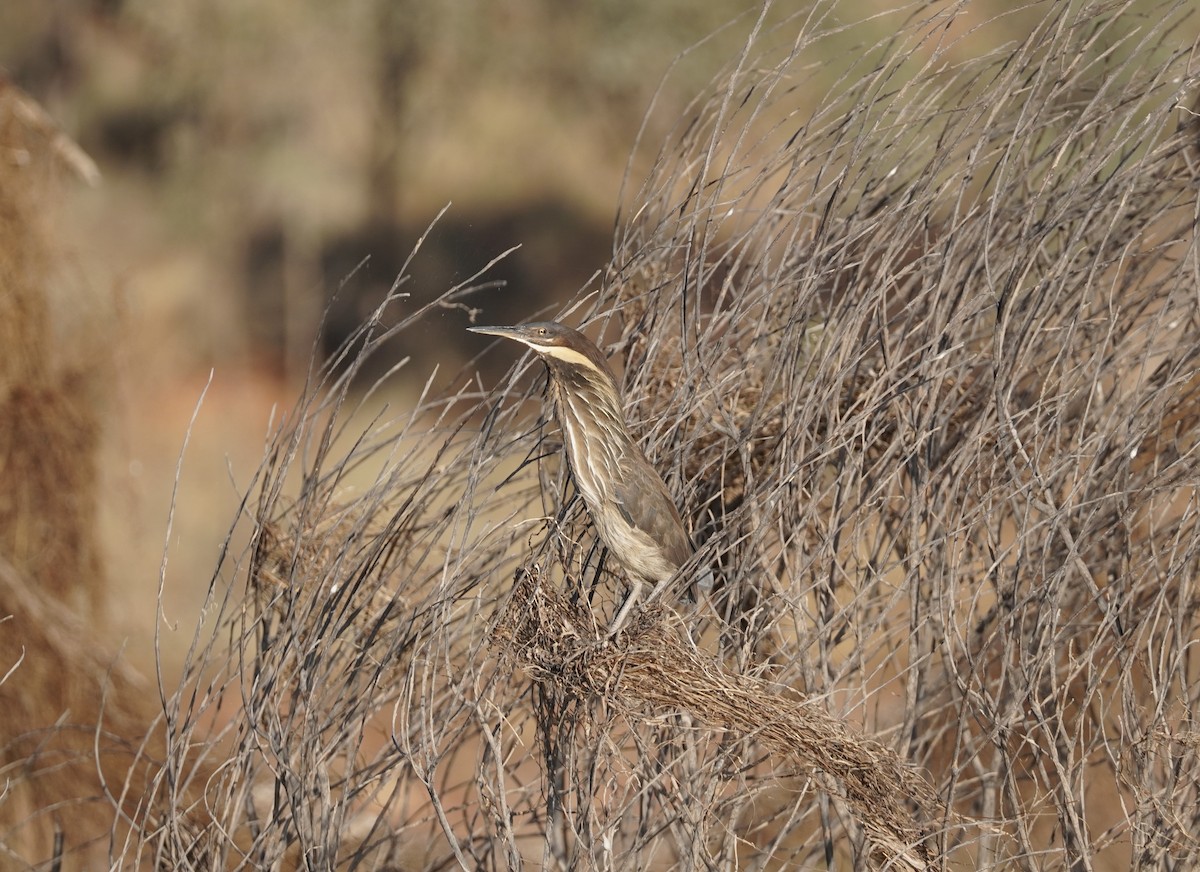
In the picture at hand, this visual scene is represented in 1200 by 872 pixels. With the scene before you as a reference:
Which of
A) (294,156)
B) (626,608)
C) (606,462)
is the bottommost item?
(294,156)

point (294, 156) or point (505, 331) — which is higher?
point (505, 331)

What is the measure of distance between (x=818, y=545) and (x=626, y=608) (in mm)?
460

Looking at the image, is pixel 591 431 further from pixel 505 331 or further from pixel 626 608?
pixel 626 608

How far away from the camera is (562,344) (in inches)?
118

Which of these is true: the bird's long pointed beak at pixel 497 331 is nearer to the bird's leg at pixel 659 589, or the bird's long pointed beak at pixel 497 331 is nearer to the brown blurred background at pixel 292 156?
the bird's leg at pixel 659 589

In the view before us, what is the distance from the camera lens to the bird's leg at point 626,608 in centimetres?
275

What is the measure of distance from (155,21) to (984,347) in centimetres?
1279

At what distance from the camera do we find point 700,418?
342 centimetres

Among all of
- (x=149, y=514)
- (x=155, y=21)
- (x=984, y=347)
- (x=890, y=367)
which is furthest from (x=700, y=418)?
(x=155, y=21)

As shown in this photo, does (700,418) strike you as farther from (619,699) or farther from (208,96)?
(208,96)

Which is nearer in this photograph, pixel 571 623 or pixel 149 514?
pixel 571 623

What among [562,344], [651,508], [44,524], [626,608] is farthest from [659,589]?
[44,524]

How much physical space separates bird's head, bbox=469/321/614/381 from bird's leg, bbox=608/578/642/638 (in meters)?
0.44

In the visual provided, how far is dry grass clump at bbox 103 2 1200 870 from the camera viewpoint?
2816 mm
